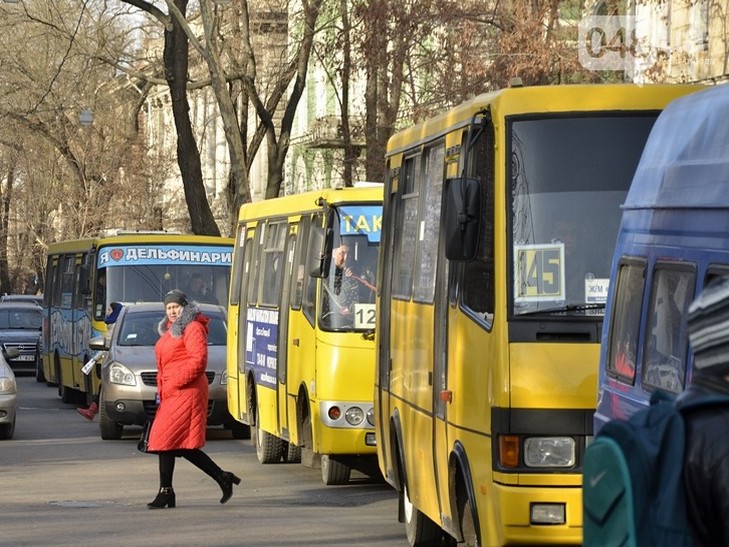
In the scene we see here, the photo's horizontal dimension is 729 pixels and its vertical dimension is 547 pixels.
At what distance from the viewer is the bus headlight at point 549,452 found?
28.6 feet

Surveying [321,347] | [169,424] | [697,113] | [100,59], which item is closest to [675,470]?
[697,113]

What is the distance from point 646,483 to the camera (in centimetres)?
322

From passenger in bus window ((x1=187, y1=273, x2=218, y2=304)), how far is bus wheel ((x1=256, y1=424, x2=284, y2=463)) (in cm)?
797

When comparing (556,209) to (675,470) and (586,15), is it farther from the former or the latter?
(586,15)

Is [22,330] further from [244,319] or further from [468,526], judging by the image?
[468,526]

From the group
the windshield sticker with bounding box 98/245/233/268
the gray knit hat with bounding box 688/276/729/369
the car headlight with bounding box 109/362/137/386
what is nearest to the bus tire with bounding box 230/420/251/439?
the car headlight with bounding box 109/362/137/386

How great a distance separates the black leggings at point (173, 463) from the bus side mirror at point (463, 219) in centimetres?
533

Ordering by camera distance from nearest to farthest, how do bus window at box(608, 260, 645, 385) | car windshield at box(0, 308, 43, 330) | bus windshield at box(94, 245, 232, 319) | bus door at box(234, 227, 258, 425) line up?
bus window at box(608, 260, 645, 385) < bus door at box(234, 227, 258, 425) < bus windshield at box(94, 245, 232, 319) < car windshield at box(0, 308, 43, 330)

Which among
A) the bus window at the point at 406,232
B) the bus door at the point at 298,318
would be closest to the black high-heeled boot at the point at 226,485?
the bus door at the point at 298,318

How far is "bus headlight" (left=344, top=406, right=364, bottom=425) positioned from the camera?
15.4 meters

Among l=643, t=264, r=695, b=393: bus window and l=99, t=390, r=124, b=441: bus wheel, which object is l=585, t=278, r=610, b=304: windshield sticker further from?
l=99, t=390, r=124, b=441: bus wheel

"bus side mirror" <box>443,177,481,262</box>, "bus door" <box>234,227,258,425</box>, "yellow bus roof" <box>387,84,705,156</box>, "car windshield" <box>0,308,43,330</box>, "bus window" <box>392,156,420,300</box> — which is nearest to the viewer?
"bus side mirror" <box>443,177,481,262</box>

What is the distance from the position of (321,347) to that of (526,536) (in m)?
7.08

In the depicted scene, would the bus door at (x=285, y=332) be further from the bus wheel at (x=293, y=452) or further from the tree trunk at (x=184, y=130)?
the tree trunk at (x=184, y=130)
